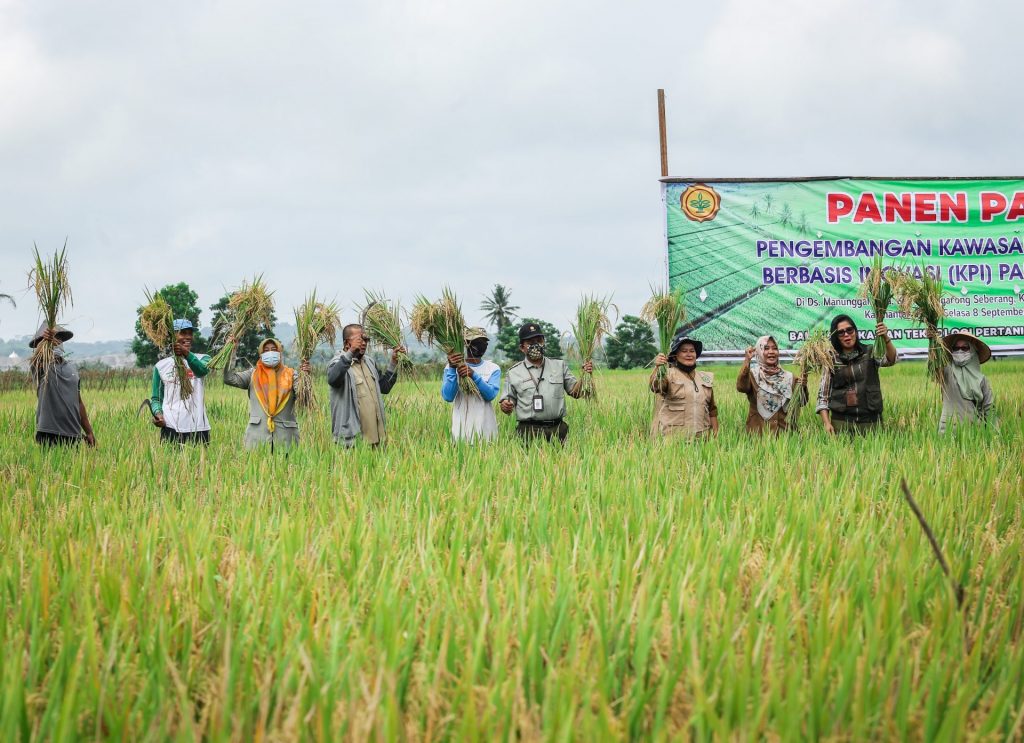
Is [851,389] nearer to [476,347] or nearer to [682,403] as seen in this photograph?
[682,403]

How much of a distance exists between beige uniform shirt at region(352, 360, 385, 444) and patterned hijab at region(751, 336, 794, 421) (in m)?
2.95

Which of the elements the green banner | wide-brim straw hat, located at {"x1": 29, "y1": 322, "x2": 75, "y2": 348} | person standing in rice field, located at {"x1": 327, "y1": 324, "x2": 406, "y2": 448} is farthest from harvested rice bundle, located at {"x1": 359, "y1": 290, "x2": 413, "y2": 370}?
the green banner

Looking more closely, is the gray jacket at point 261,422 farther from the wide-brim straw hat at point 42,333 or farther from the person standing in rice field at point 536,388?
the person standing in rice field at point 536,388

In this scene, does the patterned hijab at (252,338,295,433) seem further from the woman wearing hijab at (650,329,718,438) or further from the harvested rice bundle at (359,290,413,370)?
the woman wearing hijab at (650,329,718,438)

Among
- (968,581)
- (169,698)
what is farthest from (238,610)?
(968,581)

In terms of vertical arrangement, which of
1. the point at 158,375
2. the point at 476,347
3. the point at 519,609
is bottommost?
the point at 519,609

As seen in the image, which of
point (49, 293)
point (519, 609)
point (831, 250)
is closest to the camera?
point (519, 609)

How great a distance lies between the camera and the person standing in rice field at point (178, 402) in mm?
5969

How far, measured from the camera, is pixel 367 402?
19.5 ft

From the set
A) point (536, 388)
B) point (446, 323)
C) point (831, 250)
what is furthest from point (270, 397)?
point (831, 250)

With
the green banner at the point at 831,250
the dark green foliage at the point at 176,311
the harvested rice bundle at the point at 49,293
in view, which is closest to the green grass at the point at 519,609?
the harvested rice bundle at the point at 49,293

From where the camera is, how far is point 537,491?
3.69m

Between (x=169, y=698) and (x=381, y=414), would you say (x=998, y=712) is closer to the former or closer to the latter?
(x=169, y=698)

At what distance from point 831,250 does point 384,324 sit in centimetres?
565
